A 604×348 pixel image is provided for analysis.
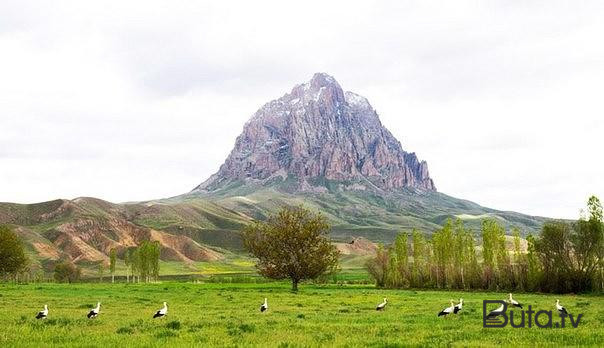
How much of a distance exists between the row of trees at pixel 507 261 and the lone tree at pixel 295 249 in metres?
29.1

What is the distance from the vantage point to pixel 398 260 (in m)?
112

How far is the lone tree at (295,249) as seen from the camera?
254 feet

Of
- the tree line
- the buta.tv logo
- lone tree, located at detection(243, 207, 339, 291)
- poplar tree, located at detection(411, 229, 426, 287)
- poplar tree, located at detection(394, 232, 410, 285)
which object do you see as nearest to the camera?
the buta.tv logo

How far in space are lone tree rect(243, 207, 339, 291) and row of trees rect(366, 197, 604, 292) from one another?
29.1m

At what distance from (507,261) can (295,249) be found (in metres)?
39.2

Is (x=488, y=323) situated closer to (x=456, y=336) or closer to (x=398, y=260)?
(x=456, y=336)

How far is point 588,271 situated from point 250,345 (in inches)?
2843

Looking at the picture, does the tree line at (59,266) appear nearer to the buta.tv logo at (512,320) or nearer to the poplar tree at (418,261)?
the poplar tree at (418,261)

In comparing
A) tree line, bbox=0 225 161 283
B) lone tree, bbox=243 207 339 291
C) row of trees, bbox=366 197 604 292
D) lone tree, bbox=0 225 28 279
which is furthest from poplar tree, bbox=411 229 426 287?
lone tree, bbox=0 225 28 279

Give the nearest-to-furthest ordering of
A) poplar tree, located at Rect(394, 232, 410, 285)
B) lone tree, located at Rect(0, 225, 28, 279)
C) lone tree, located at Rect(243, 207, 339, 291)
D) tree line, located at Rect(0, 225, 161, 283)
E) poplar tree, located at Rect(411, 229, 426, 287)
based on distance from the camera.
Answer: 1. lone tree, located at Rect(243, 207, 339, 291)
2. poplar tree, located at Rect(411, 229, 426, 287)
3. poplar tree, located at Rect(394, 232, 410, 285)
4. lone tree, located at Rect(0, 225, 28, 279)
5. tree line, located at Rect(0, 225, 161, 283)

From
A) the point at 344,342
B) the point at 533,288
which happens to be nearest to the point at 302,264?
the point at 533,288

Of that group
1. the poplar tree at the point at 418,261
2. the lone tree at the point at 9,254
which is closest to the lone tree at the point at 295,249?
the poplar tree at the point at 418,261

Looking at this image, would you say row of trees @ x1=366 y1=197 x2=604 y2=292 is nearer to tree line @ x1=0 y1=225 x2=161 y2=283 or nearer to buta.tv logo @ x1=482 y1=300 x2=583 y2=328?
buta.tv logo @ x1=482 y1=300 x2=583 y2=328

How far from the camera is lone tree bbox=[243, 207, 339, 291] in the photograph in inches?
3046
